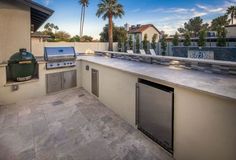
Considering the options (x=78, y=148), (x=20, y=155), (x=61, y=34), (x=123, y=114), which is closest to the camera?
(x=20, y=155)

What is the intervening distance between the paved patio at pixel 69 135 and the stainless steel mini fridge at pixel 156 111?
0.60ft

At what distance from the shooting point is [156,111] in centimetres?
258

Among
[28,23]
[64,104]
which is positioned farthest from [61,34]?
[64,104]

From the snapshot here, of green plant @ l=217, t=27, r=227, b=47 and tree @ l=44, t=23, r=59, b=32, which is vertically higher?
tree @ l=44, t=23, r=59, b=32

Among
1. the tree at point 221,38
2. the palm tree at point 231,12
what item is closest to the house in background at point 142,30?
the palm tree at point 231,12

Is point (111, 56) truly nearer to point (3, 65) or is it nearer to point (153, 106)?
point (3, 65)

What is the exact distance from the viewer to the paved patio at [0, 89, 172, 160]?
2.53 metres

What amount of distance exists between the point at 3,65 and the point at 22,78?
576mm

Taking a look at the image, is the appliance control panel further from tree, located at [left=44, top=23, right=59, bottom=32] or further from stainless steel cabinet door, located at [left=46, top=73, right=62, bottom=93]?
tree, located at [left=44, top=23, right=59, bottom=32]

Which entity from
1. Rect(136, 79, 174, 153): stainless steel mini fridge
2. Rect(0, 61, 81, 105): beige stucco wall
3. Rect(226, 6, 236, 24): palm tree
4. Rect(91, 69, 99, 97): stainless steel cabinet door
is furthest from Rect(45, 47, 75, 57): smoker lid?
Rect(226, 6, 236, 24): palm tree

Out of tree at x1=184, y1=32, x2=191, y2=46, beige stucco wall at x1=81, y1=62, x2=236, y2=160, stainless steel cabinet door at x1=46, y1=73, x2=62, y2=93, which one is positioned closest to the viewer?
beige stucco wall at x1=81, y1=62, x2=236, y2=160

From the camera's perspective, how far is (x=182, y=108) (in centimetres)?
219

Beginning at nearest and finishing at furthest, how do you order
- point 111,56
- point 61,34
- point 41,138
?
point 41,138, point 111,56, point 61,34

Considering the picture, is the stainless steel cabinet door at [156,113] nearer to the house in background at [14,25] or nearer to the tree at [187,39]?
the house in background at [14,25]
